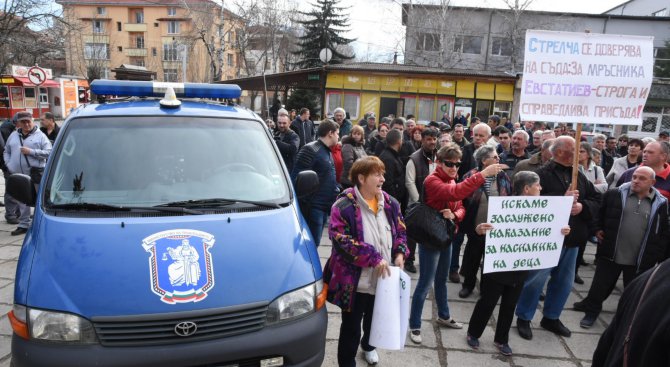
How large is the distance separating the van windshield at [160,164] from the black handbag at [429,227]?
1187 millimetres

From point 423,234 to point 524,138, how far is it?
2997 millimetres

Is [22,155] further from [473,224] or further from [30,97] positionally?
Answer: [30,97]

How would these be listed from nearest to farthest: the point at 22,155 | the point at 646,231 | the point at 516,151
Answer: the point at 646,231 < the point at 516,151 < the point at 22,155

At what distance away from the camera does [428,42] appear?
34375 mm

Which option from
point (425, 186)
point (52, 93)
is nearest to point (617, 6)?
point (425, 186)

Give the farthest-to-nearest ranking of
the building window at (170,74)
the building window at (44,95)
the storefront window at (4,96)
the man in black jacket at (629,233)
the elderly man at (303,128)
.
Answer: the building window at (170,74)
the building window at (44,95)
the storefront window at (4,96)
the elderly man at (303,128)
the man in black jacket at (629,233)

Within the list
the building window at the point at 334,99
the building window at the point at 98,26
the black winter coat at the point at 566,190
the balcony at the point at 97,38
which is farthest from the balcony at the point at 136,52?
the black winter coat at the point at 566,190

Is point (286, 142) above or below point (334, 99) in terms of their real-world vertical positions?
below

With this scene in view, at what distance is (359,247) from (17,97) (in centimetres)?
4212

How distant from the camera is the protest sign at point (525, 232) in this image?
11.7ft

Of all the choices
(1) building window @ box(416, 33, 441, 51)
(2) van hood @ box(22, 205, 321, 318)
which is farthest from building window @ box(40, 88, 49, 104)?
(2) van hood @ box(22, 205, 321, 318)

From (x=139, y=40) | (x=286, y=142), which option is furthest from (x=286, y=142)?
(x=139, y=40)

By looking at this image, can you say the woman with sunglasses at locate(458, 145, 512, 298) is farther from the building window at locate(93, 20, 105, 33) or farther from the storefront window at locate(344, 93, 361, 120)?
the building window at locate(93, 20, 105, 33)

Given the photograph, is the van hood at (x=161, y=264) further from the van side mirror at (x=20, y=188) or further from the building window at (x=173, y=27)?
the building window at (x=173, y=27)
